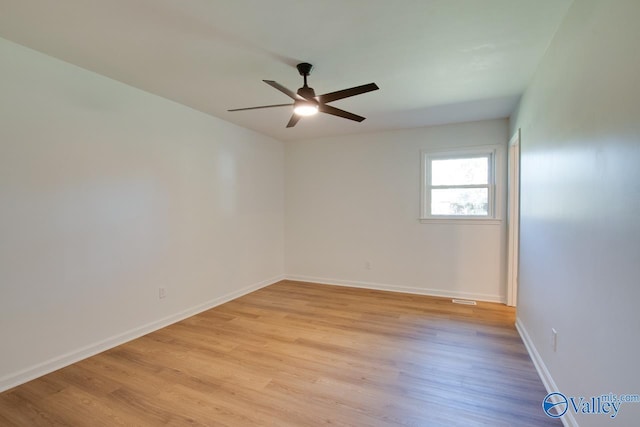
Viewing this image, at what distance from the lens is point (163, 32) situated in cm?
200

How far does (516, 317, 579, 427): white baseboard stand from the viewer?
167 cm

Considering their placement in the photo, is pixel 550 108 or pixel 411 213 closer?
pixel 550 108

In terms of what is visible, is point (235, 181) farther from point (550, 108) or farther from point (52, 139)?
point (550, 108)

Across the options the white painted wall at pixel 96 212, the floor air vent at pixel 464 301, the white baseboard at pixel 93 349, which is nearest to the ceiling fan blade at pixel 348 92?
the white painted wall at pixel 96 212

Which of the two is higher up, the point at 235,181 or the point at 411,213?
the point at 235,181

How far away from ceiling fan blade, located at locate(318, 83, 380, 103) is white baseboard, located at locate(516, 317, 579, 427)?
2.28m

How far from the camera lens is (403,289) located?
449cm

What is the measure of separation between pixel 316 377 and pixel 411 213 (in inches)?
114

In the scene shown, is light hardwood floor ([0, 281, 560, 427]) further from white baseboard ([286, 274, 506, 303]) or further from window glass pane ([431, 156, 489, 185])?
window glass pane ([431, 156, 489, 185])

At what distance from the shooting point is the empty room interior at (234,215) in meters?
1.55

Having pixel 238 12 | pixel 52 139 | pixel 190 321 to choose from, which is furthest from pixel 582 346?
pixel 52 139

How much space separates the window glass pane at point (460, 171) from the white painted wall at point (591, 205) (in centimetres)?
183

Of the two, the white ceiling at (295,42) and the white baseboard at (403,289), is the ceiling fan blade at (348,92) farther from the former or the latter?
the white baseboard at (403,289)

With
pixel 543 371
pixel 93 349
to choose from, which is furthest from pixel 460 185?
pixel 93 349
